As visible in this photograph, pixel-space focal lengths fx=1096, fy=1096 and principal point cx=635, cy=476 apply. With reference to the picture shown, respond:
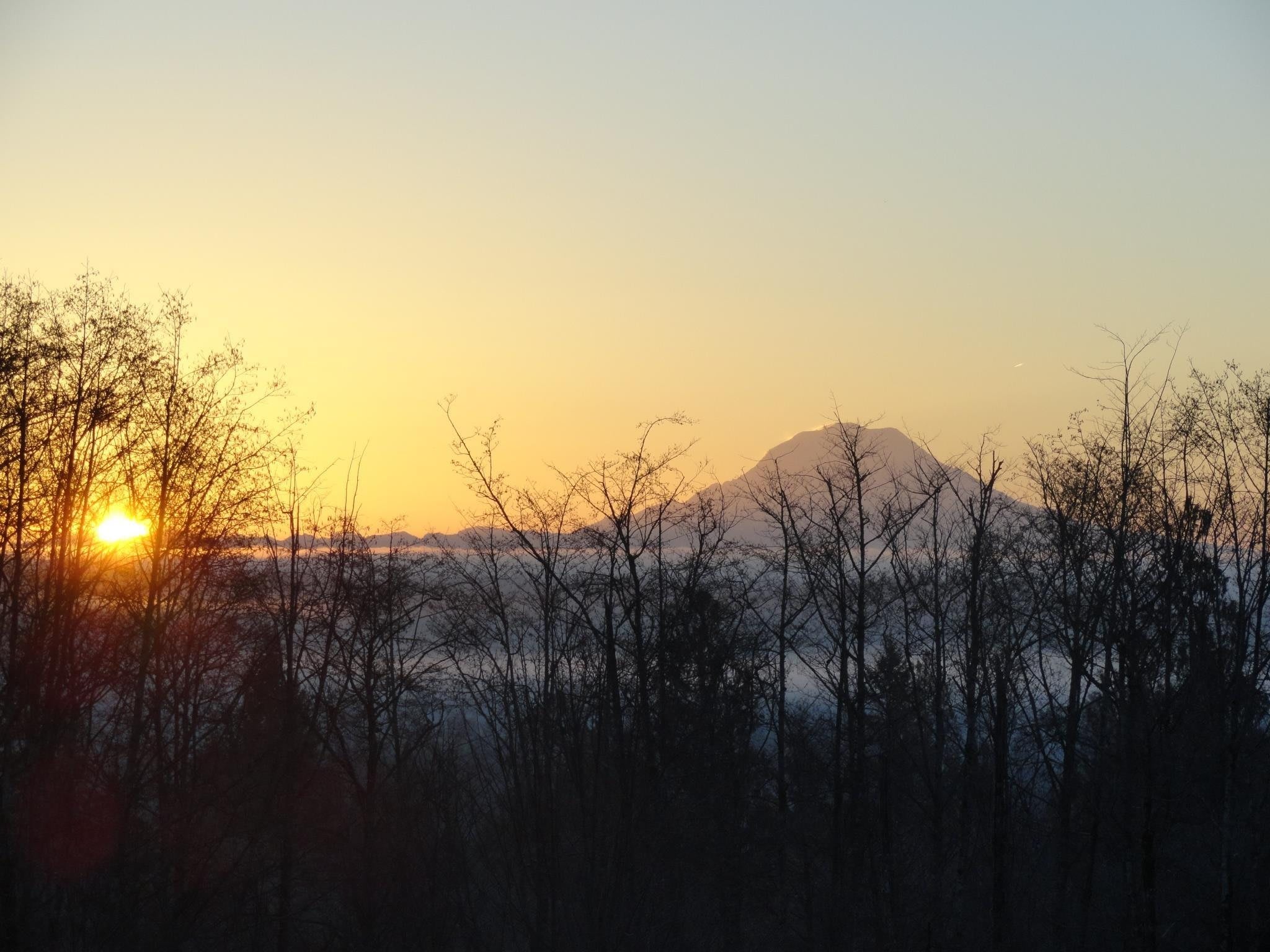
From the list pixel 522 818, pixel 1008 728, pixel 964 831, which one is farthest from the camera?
pixel 1008 728

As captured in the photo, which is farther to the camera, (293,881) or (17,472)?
(293,881)

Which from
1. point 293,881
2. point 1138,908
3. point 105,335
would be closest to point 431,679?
point 293,881

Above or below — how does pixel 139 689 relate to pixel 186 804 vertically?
above

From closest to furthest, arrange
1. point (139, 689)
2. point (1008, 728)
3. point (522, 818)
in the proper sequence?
point (522, 818)
point (139, 689)
point (1008, 728)

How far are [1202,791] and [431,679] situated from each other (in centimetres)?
2011

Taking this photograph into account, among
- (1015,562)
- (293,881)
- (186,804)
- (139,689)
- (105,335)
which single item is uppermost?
(105,335)

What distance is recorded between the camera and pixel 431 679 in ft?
104

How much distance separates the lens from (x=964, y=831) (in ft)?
83.6

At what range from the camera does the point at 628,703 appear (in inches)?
948

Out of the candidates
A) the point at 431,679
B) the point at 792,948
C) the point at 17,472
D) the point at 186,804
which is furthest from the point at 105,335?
the point at 792,948

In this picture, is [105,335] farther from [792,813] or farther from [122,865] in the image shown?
[792,813]

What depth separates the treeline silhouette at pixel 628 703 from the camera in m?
19.0

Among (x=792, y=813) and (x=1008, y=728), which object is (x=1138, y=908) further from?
(x=792, y=813)

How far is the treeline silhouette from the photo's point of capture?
1900cm
